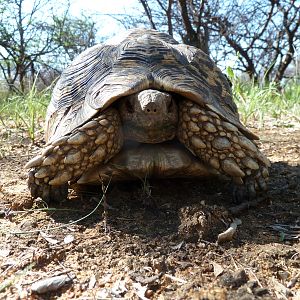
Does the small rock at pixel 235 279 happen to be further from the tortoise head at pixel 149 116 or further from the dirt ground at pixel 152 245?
the tortoise head at pixel 149 116

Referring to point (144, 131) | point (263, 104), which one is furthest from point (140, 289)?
point (263, 104)

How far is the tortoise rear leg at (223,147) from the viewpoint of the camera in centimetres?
198

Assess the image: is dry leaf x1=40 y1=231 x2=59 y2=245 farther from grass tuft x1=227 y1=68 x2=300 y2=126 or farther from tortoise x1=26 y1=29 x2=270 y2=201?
grass tuft x1=227 y1=68 x2=300 y2=126

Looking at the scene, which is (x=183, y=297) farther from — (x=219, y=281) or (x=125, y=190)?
(x=125, y=190)

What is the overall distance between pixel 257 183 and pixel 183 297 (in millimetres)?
1034

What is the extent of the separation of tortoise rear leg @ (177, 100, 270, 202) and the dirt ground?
0.11 metres

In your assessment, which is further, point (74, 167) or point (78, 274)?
point (74, 167)

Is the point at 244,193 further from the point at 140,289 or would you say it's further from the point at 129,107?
the point at 140,289

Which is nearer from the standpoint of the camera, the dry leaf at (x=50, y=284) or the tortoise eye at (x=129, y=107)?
the dry leaf at (x=50, y=284)

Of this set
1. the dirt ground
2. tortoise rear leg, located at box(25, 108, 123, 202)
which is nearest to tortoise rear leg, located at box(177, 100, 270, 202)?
the dirt ground

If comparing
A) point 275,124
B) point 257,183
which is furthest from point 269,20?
point 257,183

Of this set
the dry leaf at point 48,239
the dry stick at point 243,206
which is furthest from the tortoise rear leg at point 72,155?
the dry stick at point 243,206

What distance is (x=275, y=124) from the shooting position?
454 cm

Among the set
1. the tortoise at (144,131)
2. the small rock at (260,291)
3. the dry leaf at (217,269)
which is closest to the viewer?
the small rock at (260,291)
